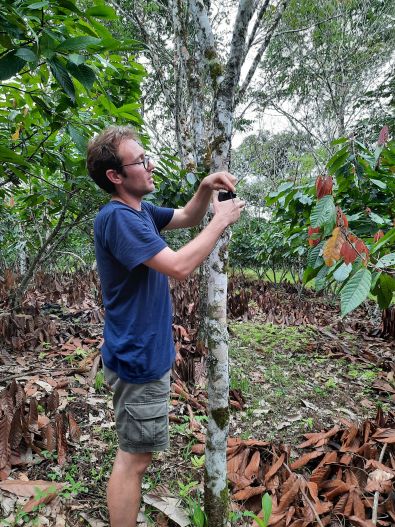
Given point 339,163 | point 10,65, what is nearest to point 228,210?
point 10,65

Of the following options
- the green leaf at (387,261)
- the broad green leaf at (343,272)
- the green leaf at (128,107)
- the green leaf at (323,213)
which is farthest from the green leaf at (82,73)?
the green leaf at (387,261)

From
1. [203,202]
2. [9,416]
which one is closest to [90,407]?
[9,416]

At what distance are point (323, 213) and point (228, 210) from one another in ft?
1.34

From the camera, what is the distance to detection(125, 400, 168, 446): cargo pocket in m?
1.52

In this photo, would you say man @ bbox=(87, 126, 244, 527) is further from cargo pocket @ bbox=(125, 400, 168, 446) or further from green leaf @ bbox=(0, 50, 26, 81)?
green leaf @ bbox=(0, 50, 26, 81)

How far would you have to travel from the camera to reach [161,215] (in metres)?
1.99

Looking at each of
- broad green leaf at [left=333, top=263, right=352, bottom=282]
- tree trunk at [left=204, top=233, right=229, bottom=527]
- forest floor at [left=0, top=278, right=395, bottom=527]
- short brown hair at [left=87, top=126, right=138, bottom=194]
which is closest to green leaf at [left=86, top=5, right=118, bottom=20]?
short brown hair at [left=87, top=126, right=138, bottom=194]

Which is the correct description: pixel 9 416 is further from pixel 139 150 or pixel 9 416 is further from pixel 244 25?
pixel 244 25

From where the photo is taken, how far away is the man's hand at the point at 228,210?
1.42 meters

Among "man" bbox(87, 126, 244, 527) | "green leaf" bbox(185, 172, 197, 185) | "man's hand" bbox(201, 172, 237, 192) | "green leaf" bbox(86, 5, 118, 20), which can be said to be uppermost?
"green leaf" bbox(86, 5, 118, 20)

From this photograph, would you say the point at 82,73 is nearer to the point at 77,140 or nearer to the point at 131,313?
the point at 77,140

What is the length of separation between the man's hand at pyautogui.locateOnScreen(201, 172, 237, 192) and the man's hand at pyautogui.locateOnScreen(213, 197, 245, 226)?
0.06m

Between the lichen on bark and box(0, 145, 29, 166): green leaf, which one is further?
the lichen on bark

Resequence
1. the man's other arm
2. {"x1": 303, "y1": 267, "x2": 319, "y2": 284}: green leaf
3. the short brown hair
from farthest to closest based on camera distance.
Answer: {"x1": 303, "y1": 267, "x2": 319, "y2": 284}: green leaf, the short brown hair, the man's other arm
